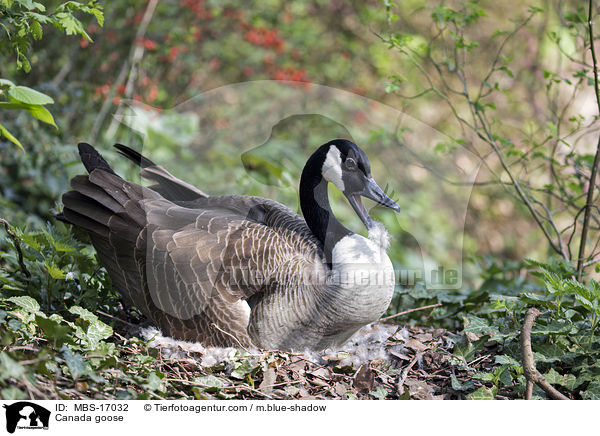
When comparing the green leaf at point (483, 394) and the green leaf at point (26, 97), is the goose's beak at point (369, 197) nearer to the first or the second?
the green leaf at point (483, 394)

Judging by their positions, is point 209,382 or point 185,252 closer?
point 209,382

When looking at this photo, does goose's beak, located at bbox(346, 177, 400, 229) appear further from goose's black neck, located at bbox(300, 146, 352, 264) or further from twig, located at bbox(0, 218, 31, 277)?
twig, located at bbox(0, 218, 31, 277)

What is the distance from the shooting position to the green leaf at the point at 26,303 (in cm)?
270

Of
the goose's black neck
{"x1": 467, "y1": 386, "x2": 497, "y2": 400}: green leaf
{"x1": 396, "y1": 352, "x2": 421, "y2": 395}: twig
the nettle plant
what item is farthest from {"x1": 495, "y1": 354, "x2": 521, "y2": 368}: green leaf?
the nettle plant

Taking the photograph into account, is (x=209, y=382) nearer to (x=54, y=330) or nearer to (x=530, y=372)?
(x=54, y=330)

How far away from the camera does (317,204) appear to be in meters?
3.04

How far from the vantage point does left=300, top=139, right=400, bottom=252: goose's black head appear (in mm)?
2779

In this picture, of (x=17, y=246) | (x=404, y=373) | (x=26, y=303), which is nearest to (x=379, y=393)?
(x=404, y=373)

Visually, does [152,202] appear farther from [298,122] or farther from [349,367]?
[349,367]
